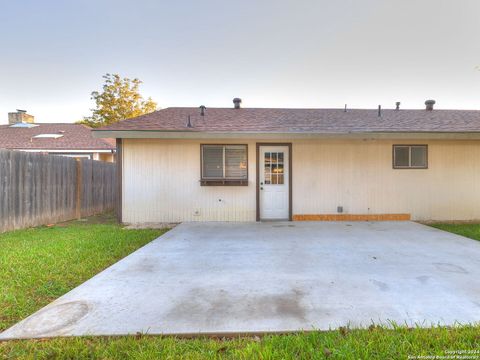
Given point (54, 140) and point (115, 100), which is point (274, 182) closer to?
point (54, 140)

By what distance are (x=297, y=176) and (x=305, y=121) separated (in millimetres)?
1882

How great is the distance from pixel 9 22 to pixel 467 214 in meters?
16.4

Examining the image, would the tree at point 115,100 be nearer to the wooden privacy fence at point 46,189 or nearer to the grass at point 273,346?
the wooden privacy fence at point 46,189

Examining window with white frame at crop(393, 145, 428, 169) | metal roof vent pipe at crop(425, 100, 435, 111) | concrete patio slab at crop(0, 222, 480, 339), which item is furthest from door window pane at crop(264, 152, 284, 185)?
metal roof vent pipe at crop(425, 100, 435, 111)

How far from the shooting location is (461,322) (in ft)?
7.13

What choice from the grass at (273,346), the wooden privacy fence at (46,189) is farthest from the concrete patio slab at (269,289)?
the wooden privacy fence at (46,189)

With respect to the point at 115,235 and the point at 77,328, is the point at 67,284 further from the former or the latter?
the point at 115,235

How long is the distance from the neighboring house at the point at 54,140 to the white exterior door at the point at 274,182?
32.1 feet

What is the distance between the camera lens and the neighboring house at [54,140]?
45.1ft

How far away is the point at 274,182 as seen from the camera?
7438 mm

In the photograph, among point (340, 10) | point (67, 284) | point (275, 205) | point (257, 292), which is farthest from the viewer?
point (340, 10)

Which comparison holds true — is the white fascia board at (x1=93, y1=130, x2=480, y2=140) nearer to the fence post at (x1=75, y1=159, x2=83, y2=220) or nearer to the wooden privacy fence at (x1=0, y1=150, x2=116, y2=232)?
the wooden privacy fence at (x1=0, y1=150, x2=116, y2=232)

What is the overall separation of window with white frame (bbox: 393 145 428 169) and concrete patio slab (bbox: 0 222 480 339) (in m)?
3.00

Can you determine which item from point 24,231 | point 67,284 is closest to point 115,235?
point 24,231
